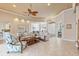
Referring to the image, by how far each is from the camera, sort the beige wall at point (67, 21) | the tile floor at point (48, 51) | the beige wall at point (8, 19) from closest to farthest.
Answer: the tile floor at point (48, 51) → the beige wall at point (8, 19) → the beige wall at point (67, 21)

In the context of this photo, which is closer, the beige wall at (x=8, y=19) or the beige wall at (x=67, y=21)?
the beige wall at (x=8, y=19)

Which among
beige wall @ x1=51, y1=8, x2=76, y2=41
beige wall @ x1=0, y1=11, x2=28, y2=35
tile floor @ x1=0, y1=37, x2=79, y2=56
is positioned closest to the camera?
tile floor @ x1=0, y1=37, x2=79, y2=56

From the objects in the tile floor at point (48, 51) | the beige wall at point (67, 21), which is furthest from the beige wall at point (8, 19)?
the beige wall at point (67, 21)

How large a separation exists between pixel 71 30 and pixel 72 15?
50.6 inches

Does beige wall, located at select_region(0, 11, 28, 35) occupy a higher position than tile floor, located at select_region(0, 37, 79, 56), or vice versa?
beige wall, located at select_region(0, 11, 28, 35)

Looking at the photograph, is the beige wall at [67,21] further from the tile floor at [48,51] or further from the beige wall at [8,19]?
the tile floor at [48,51]

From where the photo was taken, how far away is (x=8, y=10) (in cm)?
965

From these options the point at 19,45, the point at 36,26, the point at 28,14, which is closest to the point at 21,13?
the point at 28,14

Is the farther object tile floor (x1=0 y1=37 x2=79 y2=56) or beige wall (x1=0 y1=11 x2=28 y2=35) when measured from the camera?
beige wall (x1=0 y1=11 x2=28 y2=35)

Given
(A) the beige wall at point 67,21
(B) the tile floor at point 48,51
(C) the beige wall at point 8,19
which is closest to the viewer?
(B) the tile floor at point 48,51

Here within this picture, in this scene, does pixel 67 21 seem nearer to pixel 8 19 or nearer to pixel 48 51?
pixel 8 19

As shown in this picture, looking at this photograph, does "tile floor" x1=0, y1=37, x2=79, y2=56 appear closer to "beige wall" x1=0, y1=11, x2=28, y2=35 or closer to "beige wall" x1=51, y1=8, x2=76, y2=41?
"beige wall" x1=0, y1=11, x2=28, y2=35

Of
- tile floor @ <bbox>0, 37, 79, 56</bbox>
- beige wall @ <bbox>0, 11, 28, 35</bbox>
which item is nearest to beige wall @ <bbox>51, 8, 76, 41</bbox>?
beige wall @ <bbox>0, 11, 28, 35</bbox>

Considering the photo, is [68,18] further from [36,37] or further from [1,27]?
[1,27]
